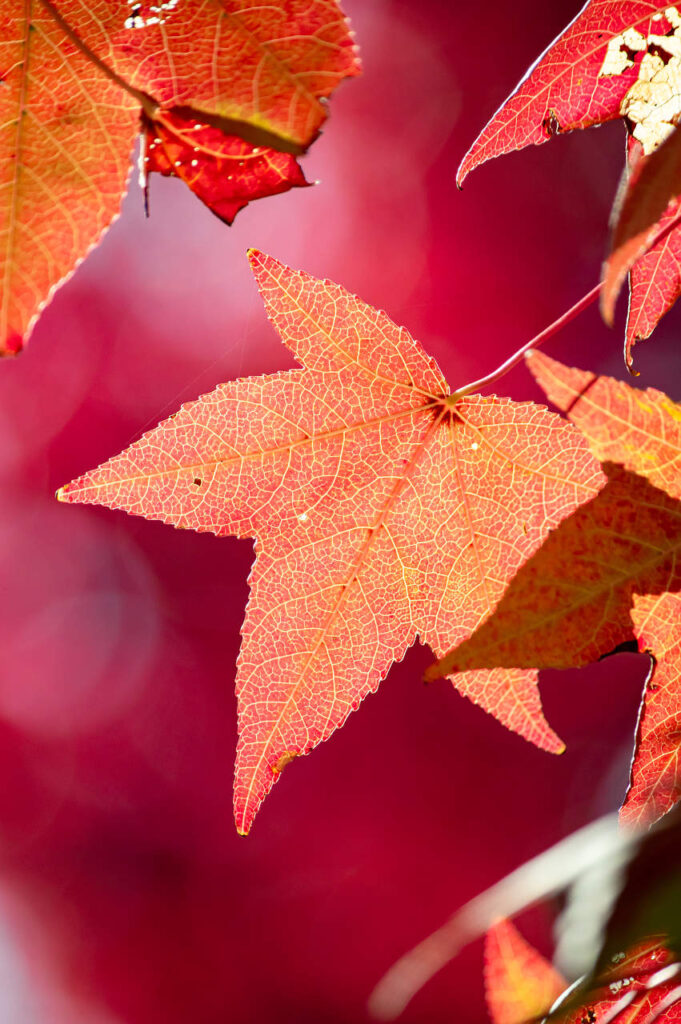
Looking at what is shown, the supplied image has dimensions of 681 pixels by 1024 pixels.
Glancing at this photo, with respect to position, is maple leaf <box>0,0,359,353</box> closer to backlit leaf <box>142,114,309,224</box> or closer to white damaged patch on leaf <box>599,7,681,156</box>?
backlit leaf <box>142,114,309,224</box>

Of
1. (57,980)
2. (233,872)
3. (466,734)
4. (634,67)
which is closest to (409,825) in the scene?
(466,734)

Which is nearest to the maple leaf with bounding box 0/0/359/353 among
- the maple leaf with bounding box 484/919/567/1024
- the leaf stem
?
the leaf stem

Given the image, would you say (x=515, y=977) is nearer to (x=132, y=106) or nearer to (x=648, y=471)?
(x=648, y=471)

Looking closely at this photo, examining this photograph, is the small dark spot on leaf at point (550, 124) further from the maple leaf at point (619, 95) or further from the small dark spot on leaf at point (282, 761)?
the small dark spot on leaf at point (282, 761)

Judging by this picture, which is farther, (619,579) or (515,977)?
(515,977)

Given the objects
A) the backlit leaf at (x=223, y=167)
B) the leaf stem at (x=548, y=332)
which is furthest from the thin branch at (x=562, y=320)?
the backlit leaf at (x=223, y=167)

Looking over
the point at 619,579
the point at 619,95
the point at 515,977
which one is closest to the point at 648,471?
the point at 619,579
